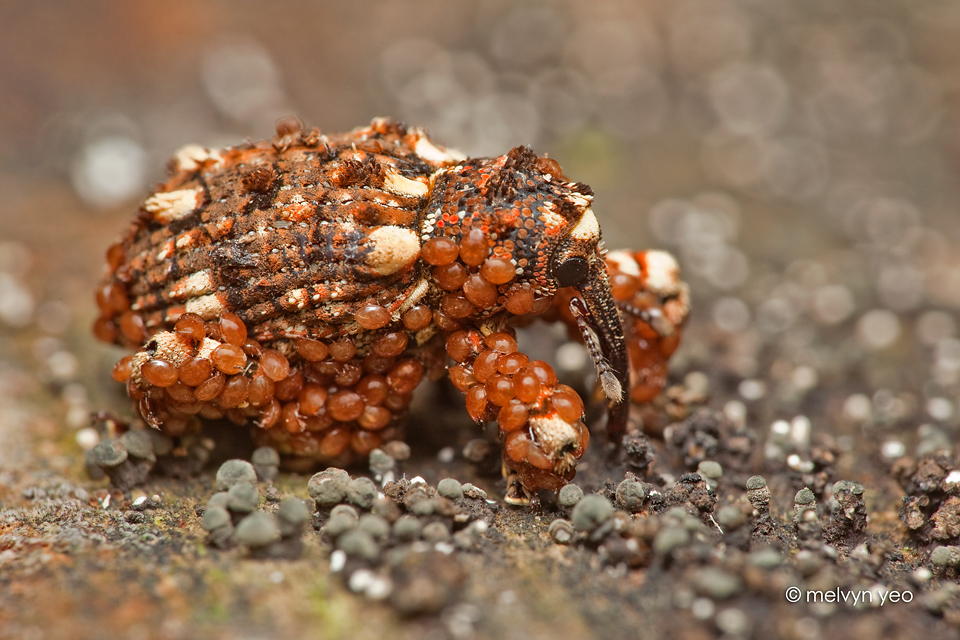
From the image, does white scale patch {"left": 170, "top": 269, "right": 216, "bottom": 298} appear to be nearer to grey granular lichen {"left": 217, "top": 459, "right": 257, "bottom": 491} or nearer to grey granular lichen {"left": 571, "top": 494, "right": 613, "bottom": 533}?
grey granular lichen {"left": 217, "top": 459, "right": 257, "bottom": 491}

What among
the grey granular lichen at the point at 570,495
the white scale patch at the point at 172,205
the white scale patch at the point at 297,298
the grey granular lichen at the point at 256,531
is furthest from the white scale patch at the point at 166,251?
the grey granular lichen at the point at 570,495

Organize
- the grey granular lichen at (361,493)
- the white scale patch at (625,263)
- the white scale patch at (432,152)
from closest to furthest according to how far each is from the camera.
Answer: the grey granular lichen at (361,493), the white scale patch at (432,152), the white scale patch at (625,263)

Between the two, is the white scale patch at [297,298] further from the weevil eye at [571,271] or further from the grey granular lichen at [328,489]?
the weevil eye at [571,271]

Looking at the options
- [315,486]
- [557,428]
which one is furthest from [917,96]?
[315,486]

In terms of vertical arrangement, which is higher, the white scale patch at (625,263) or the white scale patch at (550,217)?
the white scale patch at (625,263)

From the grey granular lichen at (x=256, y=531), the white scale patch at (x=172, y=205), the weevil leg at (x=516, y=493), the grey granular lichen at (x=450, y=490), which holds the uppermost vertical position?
the white scale patch at (x=172, y=205)

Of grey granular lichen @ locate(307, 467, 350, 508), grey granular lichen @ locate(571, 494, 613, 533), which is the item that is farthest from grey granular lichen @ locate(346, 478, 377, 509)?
grey granular lichen @ locate(571, 494, 613, 533)

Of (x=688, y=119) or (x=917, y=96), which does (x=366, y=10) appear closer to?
(x=688, y=119)
